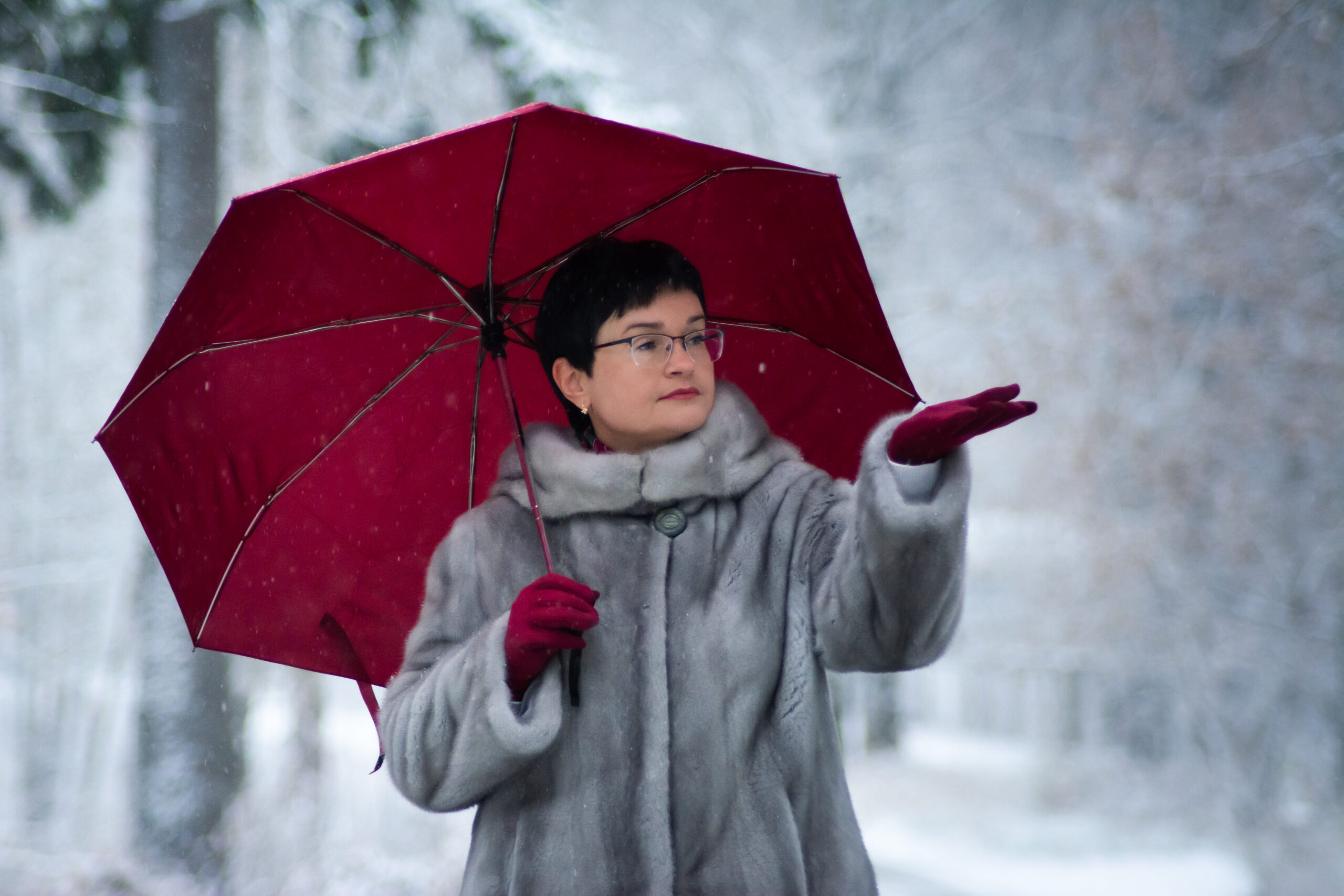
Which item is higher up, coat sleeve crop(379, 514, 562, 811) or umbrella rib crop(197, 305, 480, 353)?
umbrella rib crop(197, 305, 480, 353)

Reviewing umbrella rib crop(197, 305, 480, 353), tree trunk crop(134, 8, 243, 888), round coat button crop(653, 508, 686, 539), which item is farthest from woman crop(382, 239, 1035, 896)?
tree trunk crop(134, 8, 243, 888)

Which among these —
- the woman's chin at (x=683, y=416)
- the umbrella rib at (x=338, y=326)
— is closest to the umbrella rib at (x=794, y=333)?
the woman's chin at (x=683, y=416)

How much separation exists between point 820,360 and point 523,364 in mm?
494

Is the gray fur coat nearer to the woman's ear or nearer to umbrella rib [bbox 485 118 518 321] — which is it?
the woman's ear

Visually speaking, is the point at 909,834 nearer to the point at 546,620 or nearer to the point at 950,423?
the point at 546,620

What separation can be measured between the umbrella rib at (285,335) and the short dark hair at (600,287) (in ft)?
0.63

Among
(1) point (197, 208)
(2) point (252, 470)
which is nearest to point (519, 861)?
(2) point (252, 470)

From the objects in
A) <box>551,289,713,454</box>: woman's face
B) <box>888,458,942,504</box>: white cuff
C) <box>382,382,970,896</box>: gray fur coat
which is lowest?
<box>382,382,970,896</box>: gray fur coat

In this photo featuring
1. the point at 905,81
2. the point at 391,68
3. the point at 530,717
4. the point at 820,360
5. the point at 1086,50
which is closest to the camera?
the point at 530,717

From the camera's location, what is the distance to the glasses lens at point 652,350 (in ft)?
4.31

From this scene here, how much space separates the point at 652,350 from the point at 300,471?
1.99ft

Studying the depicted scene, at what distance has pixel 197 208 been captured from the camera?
361cm

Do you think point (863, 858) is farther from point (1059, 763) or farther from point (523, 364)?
point (1059, 763)

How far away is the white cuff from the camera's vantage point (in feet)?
3.35
